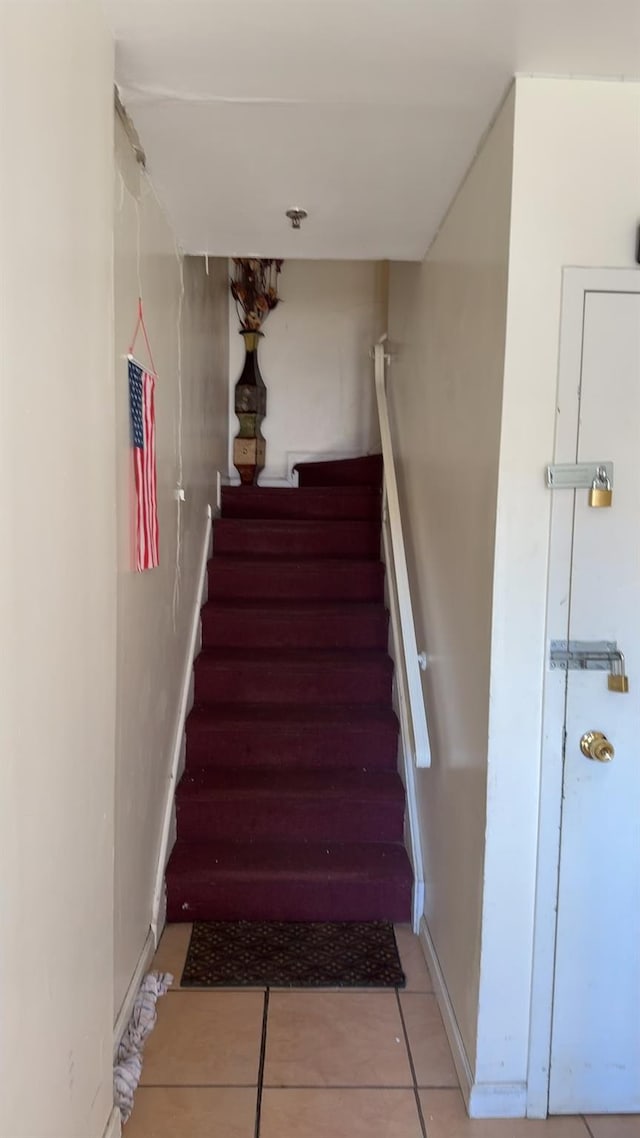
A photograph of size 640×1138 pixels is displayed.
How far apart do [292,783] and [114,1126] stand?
4.11ft

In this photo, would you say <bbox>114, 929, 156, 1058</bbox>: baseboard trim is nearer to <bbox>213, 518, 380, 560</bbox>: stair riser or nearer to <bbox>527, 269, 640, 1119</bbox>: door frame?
<bbox>527, 269, 640, 1119</bbox>: door frame

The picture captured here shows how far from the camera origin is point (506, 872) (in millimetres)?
1643

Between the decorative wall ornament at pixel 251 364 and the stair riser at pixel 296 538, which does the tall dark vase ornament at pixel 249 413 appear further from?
the stair riser at pixel 296 538

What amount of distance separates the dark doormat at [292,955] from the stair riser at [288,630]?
113cm

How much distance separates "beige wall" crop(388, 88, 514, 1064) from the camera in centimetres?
166

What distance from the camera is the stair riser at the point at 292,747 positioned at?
2.78 meters

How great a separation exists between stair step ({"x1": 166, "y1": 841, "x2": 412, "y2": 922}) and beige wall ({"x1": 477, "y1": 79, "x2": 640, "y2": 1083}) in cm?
79

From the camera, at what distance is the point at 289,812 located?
2588mm

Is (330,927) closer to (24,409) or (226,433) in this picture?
(24,409)

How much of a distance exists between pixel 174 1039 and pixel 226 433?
9.95 feet

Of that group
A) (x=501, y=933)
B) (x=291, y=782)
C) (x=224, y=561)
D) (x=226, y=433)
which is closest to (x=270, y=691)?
(x=291, y=782)

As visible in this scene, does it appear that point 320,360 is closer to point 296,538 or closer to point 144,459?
point 296,538

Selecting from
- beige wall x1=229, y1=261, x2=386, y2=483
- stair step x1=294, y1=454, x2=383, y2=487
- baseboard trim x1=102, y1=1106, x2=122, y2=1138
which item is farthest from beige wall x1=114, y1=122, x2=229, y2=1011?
beige wall x1=229, y1=261, x2=386, y2=483

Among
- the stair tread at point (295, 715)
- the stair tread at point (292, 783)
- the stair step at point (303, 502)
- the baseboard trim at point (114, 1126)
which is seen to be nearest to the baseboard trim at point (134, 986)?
the baseboard trim at point (114, 1126)
